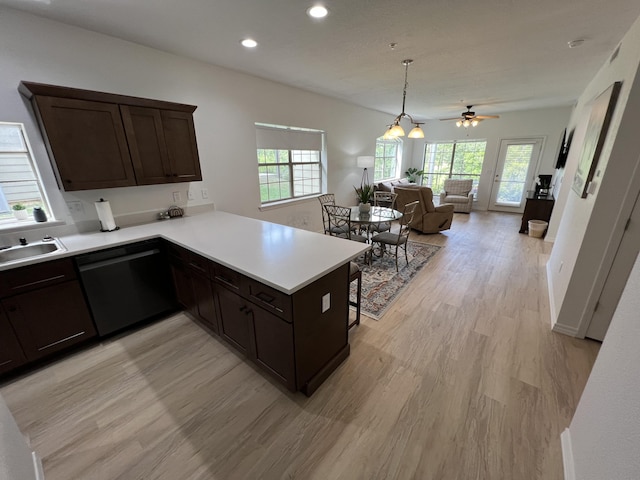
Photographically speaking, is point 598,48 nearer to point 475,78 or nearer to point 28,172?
point 475,78

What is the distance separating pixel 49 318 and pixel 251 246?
165 centimetres

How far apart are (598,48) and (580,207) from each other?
1638 mm

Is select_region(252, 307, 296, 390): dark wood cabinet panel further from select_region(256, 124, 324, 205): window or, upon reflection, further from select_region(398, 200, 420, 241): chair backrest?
select_region(256, 124, 324, 205): window

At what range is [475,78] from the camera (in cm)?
362

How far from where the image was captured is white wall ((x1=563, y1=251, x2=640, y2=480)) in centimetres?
89

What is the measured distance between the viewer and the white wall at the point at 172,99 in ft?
6.54

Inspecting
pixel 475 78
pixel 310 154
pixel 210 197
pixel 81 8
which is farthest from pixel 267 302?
pixel 475 78

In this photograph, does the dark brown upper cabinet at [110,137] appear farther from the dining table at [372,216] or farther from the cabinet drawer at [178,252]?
the dining table at [372,216]

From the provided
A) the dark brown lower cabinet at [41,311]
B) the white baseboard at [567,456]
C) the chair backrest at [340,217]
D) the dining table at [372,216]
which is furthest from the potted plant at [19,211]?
the white baseboard at [567,456]

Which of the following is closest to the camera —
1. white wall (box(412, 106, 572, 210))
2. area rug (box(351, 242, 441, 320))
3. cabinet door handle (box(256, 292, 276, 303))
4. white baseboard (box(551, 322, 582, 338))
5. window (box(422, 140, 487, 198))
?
cabinet door handle (box(256, 292, 276, 303))

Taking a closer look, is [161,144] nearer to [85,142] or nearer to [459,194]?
[85,142]

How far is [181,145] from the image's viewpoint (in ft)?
8.84

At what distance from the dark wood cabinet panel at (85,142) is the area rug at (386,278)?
269cm

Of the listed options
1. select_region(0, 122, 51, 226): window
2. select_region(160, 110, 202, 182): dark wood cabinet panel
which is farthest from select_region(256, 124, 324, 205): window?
select_region(0, 122, 51, 226): window
